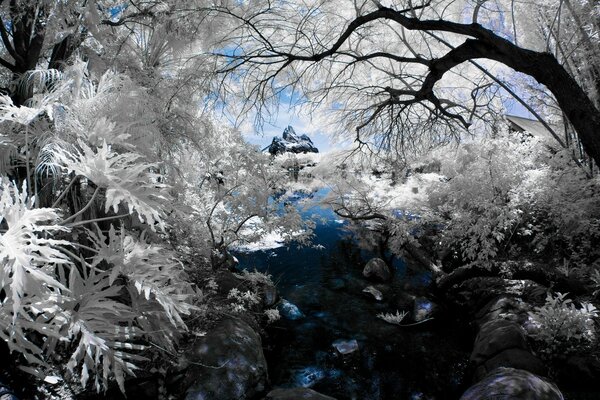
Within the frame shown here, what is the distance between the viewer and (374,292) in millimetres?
8656

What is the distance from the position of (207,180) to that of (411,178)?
7767 mm

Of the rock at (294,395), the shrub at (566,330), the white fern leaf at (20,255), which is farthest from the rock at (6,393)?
the shrub at (566,330)

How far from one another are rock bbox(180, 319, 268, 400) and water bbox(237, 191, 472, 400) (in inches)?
29.4

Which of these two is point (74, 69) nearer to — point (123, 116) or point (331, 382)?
point (123, 116)

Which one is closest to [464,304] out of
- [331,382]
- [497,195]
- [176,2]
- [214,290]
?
[497,195]

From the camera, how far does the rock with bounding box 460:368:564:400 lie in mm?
3158

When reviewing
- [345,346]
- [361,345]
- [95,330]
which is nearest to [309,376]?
[345,346]

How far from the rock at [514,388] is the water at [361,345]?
1.54m

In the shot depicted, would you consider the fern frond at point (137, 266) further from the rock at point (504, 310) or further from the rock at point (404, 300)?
the rock at point (404, 300)

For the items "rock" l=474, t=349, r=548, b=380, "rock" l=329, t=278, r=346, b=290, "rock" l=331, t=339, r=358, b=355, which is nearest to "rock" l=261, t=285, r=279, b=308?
"rock" l=331, t=339, r=358, b=355

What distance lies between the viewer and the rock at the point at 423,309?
721cm

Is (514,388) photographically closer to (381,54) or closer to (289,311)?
(381,54)

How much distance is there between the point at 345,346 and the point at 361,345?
1.09ft

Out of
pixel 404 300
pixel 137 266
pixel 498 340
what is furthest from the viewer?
pixel 404 300
